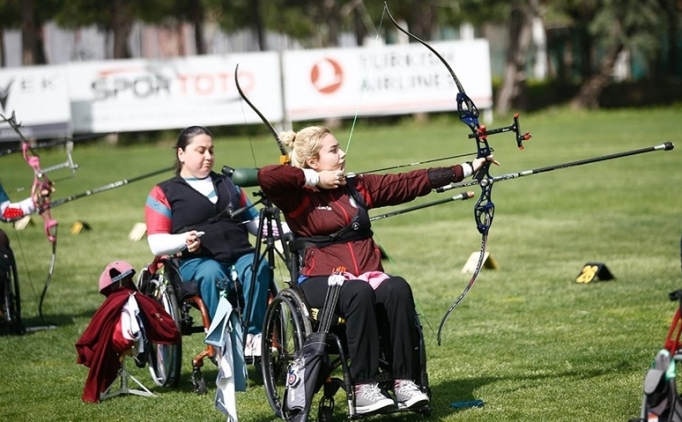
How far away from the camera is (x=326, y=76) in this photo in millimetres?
27547

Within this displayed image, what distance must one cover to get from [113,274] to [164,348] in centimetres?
59

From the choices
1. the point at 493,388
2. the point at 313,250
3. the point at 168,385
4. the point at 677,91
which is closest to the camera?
the point at 313,250

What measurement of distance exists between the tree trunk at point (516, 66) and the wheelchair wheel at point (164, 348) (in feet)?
106

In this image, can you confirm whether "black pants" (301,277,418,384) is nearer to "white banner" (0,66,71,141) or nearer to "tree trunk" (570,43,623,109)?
"white banner" (0,66,71,141)

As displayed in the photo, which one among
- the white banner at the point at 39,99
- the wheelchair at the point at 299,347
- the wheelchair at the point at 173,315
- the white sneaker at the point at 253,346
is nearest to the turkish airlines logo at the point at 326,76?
the white banner at the point at 39,99

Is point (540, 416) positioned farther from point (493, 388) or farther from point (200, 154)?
point (200, 154)

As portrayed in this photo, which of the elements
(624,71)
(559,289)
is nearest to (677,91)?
(624,71)

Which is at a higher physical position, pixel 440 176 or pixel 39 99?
pixel 39 99

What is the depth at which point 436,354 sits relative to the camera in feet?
25.5

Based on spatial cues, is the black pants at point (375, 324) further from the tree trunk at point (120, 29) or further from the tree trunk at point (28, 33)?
the tree trunk at point (120, 29)

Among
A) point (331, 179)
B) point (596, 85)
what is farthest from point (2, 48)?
point (331, 179)

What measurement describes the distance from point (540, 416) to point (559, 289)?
4.00m

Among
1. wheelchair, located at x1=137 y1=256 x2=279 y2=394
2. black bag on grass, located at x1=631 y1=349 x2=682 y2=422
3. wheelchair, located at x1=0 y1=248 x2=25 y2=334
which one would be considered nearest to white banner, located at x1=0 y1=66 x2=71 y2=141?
wheelchair, located at x1=0 y1=248 x2=25 y2=334

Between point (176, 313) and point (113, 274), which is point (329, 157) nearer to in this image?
point (176, 313)
